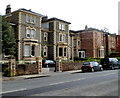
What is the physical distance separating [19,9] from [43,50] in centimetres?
1080

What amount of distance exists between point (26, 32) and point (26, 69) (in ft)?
48.6

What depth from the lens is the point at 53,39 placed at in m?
39.1

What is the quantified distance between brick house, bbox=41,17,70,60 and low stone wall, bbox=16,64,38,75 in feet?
56.8

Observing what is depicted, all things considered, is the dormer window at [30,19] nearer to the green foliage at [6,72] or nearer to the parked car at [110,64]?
the parked car at [110,64]

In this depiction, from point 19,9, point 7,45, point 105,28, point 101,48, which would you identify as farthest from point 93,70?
point 105,28

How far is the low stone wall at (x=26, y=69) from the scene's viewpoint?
62.2 ft

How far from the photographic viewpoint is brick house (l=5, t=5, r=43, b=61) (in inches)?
1257

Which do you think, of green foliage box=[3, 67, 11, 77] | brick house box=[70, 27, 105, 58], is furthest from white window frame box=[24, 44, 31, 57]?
brick house box=[70, 27, 105, 58]

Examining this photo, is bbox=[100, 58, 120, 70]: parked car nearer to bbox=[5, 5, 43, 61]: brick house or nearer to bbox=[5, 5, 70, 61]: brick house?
bbox=[5, 5, 70, 61]: brick house

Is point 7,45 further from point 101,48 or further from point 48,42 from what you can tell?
point 101,48

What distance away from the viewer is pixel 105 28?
7069cm

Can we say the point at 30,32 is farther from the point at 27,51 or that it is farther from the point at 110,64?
the point at 110,64

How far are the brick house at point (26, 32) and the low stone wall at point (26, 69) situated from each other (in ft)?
38.7

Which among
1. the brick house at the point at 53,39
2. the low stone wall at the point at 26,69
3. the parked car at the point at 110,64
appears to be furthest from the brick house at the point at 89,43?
the low stone wall at the point at 26,69
